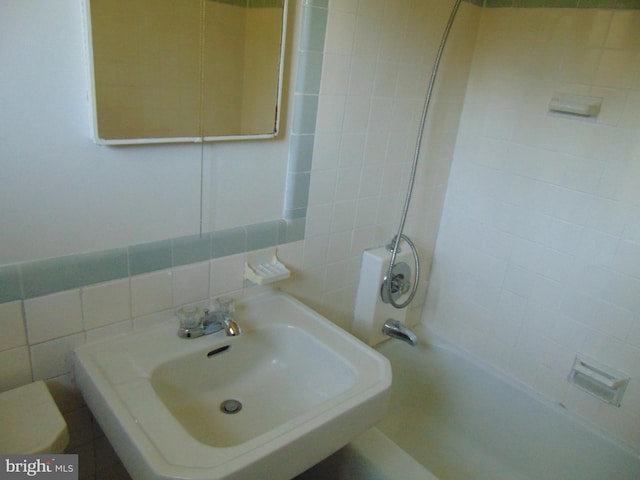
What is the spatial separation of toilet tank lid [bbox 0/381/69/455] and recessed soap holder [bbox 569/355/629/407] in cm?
158

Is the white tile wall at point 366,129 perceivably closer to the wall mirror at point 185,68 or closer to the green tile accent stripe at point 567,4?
the green tile accent stripe at point 567,4

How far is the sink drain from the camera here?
122cm

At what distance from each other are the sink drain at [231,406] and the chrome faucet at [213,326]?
177 millimetres

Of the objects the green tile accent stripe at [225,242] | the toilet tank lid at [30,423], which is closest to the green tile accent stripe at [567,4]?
the green tile accent stripe at [225,242]

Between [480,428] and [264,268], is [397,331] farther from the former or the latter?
[264,268]

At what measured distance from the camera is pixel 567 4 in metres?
1.54

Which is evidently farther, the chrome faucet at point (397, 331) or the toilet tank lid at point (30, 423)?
the chrome faucet at point (397, 331)

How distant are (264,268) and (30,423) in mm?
670

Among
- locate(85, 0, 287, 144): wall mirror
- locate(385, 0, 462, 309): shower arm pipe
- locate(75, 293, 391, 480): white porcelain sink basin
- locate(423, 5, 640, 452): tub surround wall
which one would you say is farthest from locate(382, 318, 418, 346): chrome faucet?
locate(85, 0, 287, 144): wall mirror

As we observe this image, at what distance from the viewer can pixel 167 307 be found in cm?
127

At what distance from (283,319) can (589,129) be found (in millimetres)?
1129

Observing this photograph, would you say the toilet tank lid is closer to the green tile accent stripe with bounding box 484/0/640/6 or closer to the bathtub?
the bathtub

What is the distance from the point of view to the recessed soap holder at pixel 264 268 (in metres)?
1.37

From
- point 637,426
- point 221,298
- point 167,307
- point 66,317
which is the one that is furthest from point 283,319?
point 637,426
